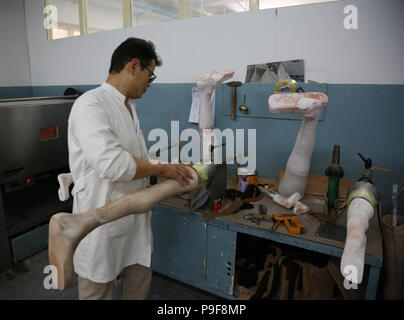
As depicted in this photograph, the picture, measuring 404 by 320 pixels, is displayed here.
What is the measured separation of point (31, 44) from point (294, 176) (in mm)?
3488

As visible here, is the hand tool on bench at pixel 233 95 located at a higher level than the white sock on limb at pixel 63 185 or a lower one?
higher

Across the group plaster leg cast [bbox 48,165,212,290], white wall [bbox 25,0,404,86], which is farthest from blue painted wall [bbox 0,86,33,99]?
plaster leg cast [bbox 48,165,212,290]

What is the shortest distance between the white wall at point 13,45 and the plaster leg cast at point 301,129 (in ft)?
10.6

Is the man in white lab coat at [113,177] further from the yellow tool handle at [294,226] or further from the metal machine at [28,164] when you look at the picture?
the metal machine at [28,164]

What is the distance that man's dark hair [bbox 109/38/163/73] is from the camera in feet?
4.44

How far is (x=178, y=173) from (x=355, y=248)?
2.77 feet

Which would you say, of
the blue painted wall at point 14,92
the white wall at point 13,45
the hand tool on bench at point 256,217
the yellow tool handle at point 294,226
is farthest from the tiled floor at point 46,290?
the white wall at point 13,45

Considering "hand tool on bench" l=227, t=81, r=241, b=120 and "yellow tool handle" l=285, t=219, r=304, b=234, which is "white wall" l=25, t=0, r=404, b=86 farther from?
"yellow tool handle" l=285, t=219, r=304, b=234

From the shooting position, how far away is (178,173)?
55.1 inches

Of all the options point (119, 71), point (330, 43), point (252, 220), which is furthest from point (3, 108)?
point (330, 43)

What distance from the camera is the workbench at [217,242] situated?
1.43 m

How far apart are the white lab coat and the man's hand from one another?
0.57 ft

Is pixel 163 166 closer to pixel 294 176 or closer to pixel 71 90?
pixel 294 176

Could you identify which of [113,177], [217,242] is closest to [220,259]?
[217,242]
